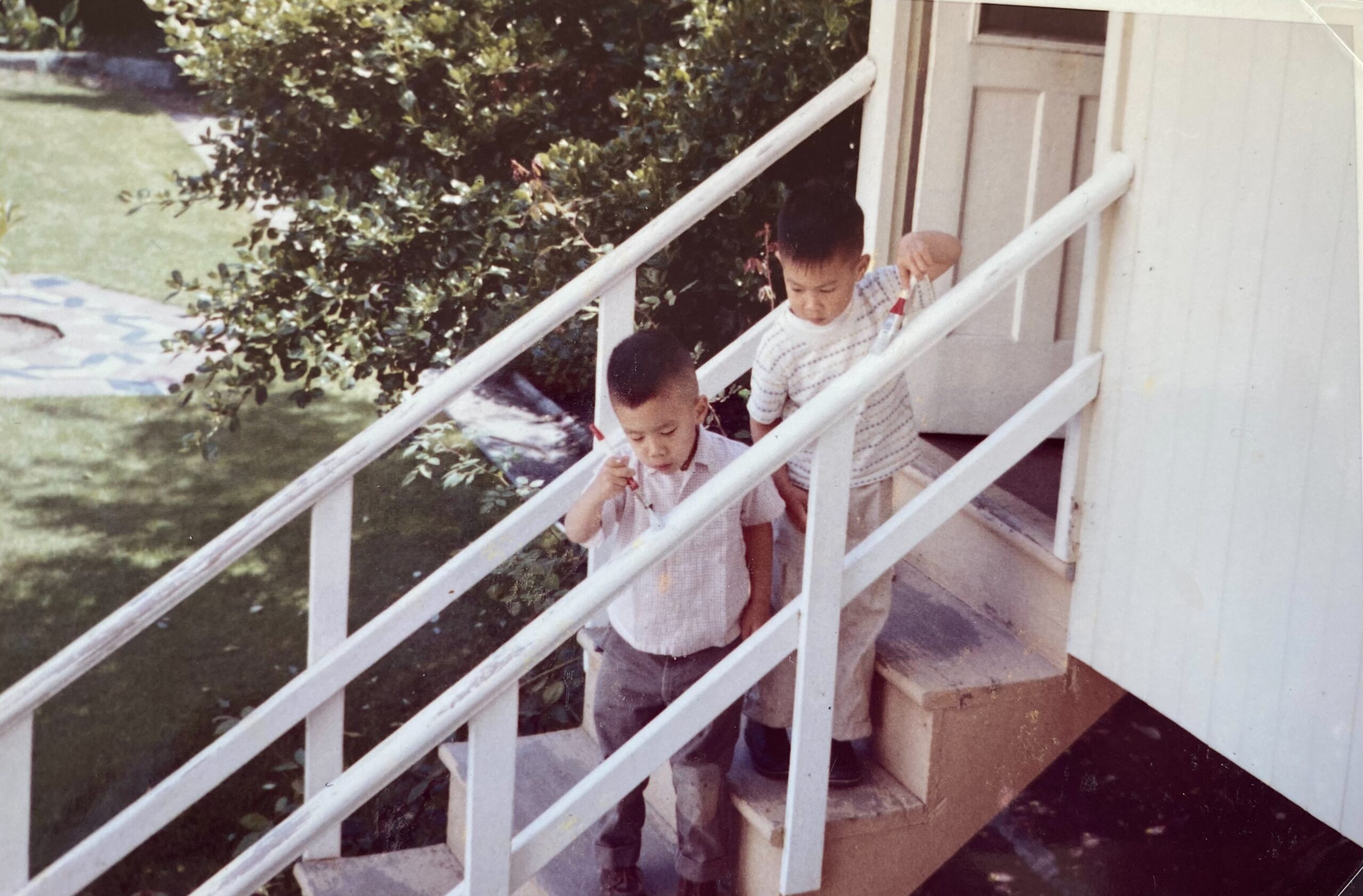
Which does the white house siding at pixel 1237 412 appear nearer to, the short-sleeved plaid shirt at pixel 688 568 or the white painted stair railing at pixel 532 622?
the white painted stair railing at pixel 532 622

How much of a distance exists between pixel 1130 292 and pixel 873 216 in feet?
3.08

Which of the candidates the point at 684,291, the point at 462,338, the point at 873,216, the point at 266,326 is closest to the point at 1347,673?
the point at 873,216

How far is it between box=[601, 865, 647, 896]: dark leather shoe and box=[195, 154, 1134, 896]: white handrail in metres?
0.56

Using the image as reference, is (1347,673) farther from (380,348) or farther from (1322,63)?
(380,348)

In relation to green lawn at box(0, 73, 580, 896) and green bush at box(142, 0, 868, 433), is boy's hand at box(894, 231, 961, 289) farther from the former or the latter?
green lawn at box(0, 73, 580, 896)

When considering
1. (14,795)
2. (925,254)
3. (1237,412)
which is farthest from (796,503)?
(14,795)

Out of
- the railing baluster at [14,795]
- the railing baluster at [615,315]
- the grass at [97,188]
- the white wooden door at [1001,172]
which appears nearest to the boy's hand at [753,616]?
the railing baluster at [615,315]

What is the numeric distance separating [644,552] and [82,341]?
229cm

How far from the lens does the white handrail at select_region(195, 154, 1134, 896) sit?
162cm

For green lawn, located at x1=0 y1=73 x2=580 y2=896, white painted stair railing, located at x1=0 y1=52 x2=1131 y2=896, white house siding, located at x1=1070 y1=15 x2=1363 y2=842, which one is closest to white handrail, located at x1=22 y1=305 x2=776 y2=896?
white painted stair railing, located at x1=0 y1=52 x2=1131 y2=896

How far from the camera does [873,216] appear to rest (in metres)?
2.88

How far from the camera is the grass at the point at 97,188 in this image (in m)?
2.99

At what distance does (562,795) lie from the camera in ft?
7.91

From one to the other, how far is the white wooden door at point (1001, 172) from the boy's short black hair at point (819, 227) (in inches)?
33.0
